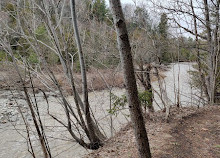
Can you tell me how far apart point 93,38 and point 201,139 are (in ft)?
14.8

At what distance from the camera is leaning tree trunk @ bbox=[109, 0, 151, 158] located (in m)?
1.43

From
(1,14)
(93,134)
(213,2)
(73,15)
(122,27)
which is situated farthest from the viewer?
(213,2)

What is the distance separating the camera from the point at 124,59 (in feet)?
4.97

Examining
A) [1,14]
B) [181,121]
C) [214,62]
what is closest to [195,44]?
[214,62]

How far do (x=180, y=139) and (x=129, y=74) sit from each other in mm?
2204

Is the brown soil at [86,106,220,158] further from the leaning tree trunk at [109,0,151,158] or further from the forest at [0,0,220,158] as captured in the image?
the leaning tree trunk at [109,0,151,158]

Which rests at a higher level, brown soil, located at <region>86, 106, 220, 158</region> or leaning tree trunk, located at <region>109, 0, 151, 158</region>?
leaning tree trunk, located at <region>109, 0, 151, 158</region>

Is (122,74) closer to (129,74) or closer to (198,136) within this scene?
(198,136)

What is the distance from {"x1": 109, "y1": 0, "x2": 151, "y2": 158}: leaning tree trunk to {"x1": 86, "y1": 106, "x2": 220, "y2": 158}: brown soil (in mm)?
1138

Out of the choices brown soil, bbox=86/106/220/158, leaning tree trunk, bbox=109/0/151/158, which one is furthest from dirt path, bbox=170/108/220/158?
leaning tree trunk, bbox=109/0/151/158

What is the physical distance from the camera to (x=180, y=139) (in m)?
3.04

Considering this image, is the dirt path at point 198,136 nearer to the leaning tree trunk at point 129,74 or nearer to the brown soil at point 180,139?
the brown soil at point 180,139

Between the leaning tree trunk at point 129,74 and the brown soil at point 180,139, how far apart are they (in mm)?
1138

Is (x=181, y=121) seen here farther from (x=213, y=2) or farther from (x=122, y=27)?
(x=213, y=2)
